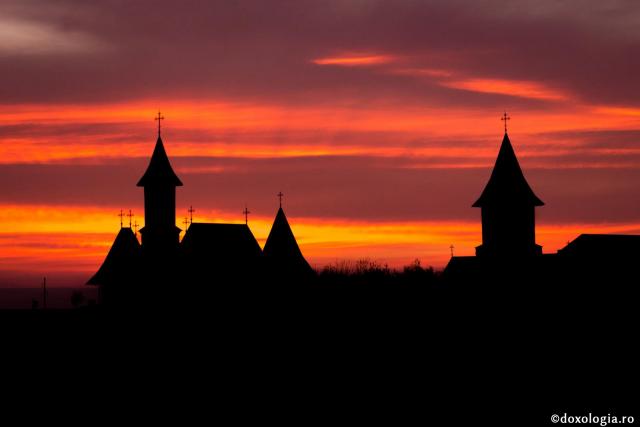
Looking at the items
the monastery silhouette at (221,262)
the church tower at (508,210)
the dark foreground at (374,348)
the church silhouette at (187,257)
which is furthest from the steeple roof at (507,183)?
the church silhouette at (187,257)

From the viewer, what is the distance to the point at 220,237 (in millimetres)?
82938

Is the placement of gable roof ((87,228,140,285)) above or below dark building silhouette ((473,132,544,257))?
below

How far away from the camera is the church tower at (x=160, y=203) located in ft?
272

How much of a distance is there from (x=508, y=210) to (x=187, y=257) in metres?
26.7

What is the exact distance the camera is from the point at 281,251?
80.9 meters

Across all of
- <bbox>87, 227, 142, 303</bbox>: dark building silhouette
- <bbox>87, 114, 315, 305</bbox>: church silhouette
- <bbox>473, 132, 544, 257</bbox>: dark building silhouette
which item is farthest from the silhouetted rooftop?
<bbox>87, 227, 142, 303</bbox>: dark building silhouette

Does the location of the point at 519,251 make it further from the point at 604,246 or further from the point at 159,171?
the point at 159,171

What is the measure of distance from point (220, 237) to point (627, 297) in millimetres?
29566

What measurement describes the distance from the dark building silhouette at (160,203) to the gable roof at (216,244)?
54.1 inches

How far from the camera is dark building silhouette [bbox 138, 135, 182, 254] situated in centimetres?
8281

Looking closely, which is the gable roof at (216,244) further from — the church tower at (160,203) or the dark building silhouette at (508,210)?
the dark building silhouette at (508,210)

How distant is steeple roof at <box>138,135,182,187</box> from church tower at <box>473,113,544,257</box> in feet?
83.4

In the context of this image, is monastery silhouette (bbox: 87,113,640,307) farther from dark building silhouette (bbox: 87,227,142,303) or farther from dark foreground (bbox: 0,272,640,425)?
dark foreground (bbox: 0,272,640,425)

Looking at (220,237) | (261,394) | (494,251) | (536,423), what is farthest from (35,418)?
(494,251)
